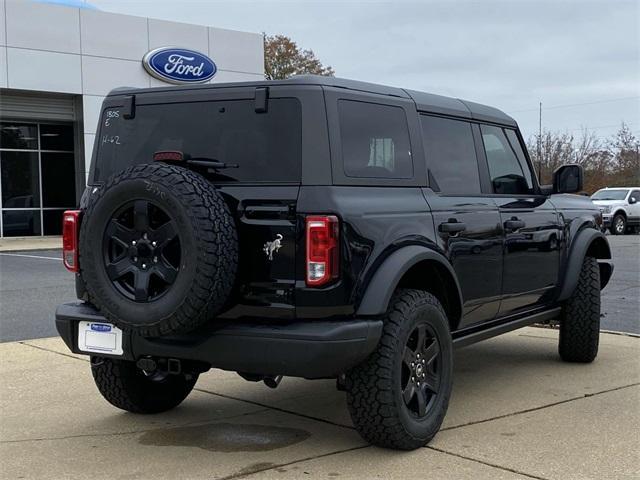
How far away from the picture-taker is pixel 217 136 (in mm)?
4273

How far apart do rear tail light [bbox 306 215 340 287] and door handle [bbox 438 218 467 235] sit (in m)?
1.00

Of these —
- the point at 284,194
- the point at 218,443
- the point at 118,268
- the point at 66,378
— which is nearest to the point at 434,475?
the point at 218,443

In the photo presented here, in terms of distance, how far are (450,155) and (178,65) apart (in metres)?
22.0

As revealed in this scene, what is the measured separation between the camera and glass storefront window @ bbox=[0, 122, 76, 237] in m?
24.7

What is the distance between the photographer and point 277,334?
3826mm

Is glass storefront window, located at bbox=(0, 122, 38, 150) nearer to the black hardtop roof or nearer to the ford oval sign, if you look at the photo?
the ford oval sign

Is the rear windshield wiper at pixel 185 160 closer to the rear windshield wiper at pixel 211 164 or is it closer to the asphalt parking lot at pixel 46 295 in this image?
the rear windshield wiper at pixel 211 164

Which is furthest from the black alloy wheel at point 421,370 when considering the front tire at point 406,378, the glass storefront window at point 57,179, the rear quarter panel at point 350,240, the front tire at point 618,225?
the front tire at point 618,225

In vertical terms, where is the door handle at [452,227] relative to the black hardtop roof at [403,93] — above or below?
below

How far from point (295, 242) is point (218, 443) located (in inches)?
53.9

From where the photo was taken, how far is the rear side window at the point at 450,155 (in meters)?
4.89

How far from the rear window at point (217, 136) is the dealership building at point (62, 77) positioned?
65.5ft

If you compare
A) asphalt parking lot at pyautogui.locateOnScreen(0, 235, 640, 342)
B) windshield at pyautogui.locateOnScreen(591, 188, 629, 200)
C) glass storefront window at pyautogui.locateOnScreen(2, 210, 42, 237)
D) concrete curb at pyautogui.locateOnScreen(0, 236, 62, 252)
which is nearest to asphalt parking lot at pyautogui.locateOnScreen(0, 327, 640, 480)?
asphalt parking lot at pyautogui.locateOnScreen(0, 235, 640, 342)

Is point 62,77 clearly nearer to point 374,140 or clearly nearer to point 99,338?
point 99,338
